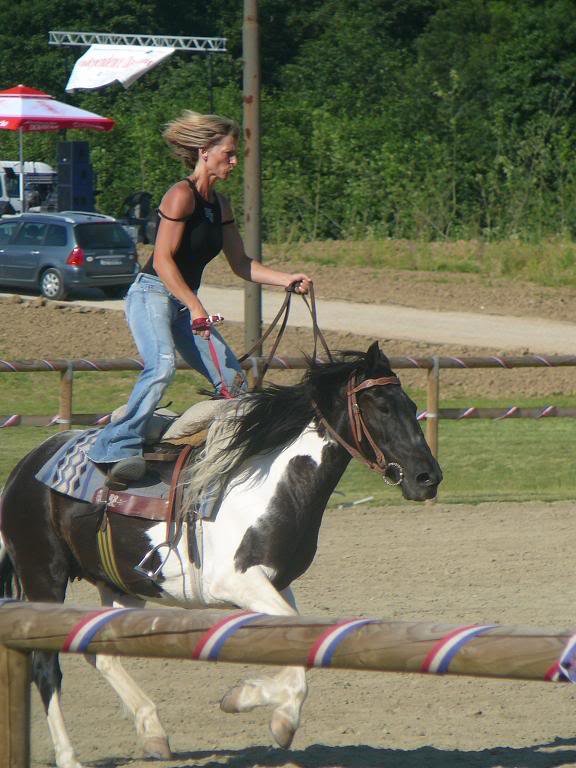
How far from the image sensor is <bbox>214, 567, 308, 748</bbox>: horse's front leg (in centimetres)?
499

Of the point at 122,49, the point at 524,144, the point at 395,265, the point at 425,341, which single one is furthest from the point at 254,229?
the point at 122,49

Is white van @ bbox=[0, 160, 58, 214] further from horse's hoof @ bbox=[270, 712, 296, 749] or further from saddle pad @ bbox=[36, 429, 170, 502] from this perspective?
horse's hoof @ bbox=[270, 712, 296, 749]

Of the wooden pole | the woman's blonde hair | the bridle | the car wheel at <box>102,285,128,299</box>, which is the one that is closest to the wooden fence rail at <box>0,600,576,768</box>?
the bridle

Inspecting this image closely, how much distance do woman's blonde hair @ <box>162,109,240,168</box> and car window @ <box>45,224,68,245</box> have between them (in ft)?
58.5

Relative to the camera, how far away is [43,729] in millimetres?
6055

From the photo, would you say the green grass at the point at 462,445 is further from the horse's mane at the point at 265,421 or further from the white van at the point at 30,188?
the white van at the point at 30,188

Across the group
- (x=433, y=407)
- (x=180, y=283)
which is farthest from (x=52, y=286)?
(x=180, y=283)

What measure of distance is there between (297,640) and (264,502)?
2096mm

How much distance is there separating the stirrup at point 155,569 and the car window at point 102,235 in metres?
18.0

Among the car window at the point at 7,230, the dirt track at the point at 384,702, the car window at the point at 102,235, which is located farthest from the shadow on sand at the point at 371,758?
the car window at the point at 7,230

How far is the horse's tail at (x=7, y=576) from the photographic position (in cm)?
599

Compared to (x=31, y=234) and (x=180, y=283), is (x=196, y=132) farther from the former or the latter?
(x=31, y=234)

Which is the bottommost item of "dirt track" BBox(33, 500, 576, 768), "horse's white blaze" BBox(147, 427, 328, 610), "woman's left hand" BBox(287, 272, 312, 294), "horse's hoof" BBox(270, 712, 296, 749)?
"dirt track" BBox(33, 500, 576, 768)

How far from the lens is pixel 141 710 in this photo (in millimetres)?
5496
